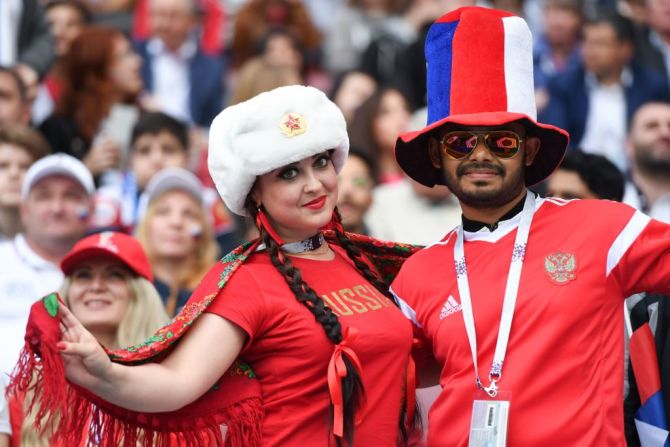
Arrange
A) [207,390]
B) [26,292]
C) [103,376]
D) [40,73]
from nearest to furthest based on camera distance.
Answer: [103,376]
[207,390]
[26,292]
[40,73]

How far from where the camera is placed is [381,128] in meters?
8.70

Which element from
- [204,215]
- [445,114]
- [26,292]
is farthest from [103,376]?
[204,215]

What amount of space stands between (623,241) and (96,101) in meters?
5.23

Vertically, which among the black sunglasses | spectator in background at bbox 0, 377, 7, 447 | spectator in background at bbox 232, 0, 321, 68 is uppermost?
spectator in background at bbox 232, 0, 321, 68

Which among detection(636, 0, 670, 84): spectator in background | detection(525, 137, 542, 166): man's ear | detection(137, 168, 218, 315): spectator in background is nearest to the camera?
detection(525, 137, 542, 166): man's ear

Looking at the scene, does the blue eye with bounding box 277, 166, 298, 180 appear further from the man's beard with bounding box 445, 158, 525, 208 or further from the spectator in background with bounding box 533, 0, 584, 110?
the spectator in background with bounding box 533, 0, 584, 110

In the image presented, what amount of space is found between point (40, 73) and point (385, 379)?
18.6 ft

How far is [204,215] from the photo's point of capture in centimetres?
733

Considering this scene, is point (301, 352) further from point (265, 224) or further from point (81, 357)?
point (81, 357)

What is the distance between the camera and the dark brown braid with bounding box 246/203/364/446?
14.1ft

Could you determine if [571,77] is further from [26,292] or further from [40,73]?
[26,292]

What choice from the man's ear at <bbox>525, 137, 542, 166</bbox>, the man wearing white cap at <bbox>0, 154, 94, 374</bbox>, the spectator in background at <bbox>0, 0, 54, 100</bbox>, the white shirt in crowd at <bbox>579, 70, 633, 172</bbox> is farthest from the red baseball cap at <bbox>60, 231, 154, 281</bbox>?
the white shirt in crowd at <bbox>579, 70, 633, 172</bbox>

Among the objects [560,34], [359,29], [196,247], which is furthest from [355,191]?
[359,29]

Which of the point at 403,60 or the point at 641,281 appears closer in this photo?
the point at 641,281
